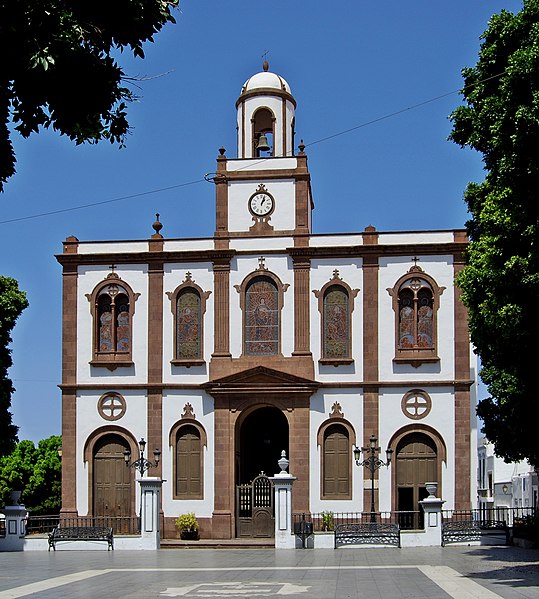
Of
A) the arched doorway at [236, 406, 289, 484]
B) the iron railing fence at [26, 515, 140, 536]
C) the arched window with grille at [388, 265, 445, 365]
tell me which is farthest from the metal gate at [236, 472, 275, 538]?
the arched window with grille at [388, 265, 445, 365]

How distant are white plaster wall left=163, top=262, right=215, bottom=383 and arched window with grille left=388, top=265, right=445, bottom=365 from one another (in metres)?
6.95

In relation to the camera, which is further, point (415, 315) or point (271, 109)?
point (271, 109)

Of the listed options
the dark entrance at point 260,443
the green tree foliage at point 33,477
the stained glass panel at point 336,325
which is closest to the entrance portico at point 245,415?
the dark entrance at point 260,443

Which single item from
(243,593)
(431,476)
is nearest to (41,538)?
(431,476)

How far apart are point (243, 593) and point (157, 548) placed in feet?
50.9

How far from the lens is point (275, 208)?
41625 mm

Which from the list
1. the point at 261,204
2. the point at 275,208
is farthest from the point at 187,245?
the point at 275,208

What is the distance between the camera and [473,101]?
2686 centimetres

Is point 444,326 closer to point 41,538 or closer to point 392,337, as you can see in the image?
point 392,337

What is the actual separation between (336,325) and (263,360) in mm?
3032

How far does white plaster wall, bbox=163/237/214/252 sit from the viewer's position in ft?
136

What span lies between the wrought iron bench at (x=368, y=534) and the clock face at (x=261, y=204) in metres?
12.9

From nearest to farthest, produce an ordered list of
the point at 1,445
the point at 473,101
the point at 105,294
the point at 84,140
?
the point at 84,140 < the point at 473,101 < the point at 1,445 < the point at 105,294

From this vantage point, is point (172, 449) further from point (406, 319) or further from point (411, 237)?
point (411, 237)
